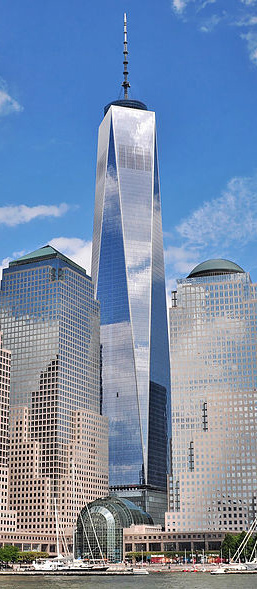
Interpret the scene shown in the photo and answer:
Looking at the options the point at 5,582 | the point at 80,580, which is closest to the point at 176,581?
the point at 80,580

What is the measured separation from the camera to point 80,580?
7549 inches

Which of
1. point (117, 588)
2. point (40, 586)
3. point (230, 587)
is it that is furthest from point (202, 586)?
point (40, 586)

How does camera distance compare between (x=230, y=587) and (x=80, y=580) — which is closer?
(x=230, y=587)

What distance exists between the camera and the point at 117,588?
16175 cm

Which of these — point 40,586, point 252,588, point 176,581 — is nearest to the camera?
point 252,588

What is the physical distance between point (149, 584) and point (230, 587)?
2040 cm

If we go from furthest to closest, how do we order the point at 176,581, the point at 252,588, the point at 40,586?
the point at 176,581
the point at 40,586
the point at 252,588

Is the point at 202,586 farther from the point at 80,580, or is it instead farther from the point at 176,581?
the point at 80,580

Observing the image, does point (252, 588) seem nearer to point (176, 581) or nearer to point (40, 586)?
point (176, 581)

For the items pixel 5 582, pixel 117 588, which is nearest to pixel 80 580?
pixel 5 582

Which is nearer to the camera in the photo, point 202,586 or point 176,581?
point 202,586

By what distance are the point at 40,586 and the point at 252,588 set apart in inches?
1681

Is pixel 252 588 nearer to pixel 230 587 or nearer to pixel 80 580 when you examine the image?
pixel 230 587

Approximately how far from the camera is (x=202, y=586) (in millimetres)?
162875
